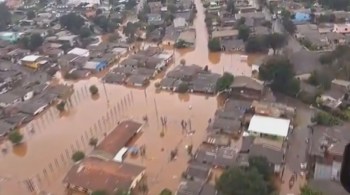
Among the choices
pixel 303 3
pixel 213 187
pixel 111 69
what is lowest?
pixel 213 187

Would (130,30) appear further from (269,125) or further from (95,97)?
(269,125)

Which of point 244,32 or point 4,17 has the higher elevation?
point 4,17

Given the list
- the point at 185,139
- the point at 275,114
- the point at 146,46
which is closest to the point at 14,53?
the point at 146,46

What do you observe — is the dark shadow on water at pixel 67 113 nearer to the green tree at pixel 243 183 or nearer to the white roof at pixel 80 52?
Answer: the white roof at pixel 80 52

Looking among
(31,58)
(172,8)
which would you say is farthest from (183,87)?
(172,8)

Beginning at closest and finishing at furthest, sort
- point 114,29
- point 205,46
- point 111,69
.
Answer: point 111,69 → point 205,46 → point 114,29

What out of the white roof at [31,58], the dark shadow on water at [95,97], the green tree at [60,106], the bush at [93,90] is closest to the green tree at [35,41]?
the white roof at [31,58]

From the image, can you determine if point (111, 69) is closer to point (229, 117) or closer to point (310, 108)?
point (229, 117)

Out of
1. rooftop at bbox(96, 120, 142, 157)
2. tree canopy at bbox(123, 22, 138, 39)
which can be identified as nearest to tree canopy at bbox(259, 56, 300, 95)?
rooftop at bbox(96, 120, 142, 157)

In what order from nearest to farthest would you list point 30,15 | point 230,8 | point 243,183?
point 243,183, point 230,8, point 30,15
